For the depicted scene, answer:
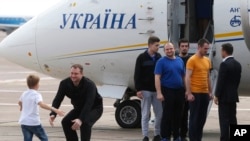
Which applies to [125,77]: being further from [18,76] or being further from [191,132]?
[18,76]

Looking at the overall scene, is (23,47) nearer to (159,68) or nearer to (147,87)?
(147,87)

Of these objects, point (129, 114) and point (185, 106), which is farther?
point (129, 114)

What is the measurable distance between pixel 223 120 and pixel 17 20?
76.5 meters

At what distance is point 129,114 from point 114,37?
1.50m

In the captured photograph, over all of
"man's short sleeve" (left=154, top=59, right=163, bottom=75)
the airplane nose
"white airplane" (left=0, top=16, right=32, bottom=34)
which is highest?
"white airplane" (left=0, top=16, right=32, bottom=34)

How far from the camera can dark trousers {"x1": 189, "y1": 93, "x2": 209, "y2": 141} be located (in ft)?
48.5

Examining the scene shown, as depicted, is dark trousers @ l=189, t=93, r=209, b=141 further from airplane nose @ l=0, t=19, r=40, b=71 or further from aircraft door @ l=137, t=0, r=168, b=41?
airplane nose @ l=0, t=19, r=40, b=71

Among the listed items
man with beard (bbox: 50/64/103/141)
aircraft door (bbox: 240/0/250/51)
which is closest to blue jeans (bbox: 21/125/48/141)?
man with beard (bbox: 50/64/103/141)

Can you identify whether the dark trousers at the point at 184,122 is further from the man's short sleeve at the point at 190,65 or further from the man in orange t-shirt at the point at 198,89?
the man's short sleeve at the point at 190,65

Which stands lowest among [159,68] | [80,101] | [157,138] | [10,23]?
[157,138]

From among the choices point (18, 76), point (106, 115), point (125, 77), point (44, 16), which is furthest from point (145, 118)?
point (18, 76)

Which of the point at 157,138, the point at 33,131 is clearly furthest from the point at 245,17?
the point at 33,131

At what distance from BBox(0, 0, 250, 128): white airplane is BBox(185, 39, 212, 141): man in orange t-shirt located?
1648 millimetres

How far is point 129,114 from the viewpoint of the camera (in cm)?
1778
